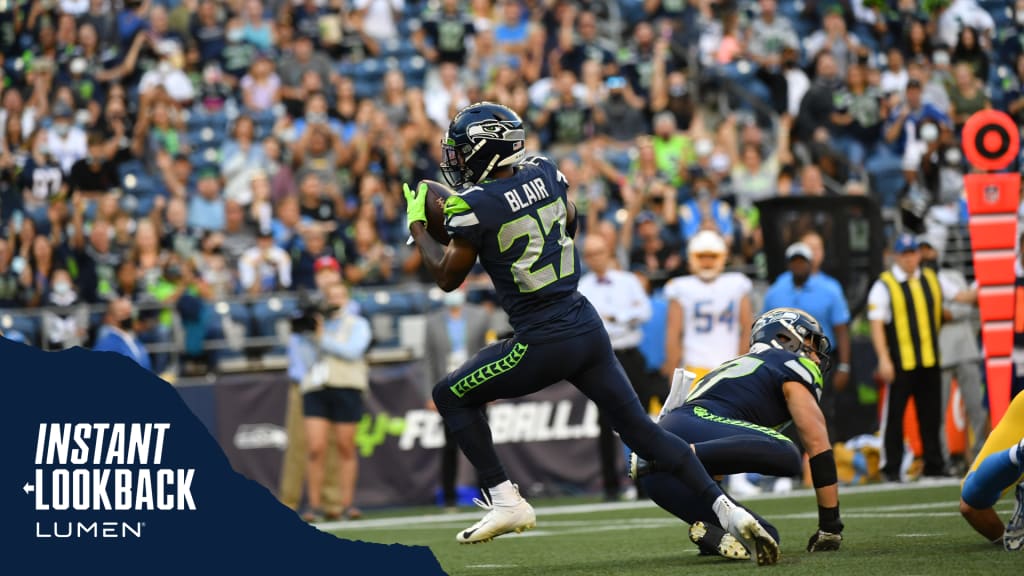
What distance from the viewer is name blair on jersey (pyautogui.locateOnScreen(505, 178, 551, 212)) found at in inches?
295

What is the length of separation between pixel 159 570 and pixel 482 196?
86.2 inches

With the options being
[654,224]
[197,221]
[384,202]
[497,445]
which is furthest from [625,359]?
[197,221]

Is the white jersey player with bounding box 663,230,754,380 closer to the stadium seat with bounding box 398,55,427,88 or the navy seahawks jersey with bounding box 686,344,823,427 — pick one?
the navy seahawks jersey with bounding box 686,344,823,427

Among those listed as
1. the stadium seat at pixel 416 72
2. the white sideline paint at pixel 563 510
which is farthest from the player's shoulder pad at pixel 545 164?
the stadium seat at pixel 416 72

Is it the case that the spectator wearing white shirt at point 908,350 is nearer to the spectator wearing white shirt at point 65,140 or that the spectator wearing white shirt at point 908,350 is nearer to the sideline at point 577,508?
the sideline at point 577,508

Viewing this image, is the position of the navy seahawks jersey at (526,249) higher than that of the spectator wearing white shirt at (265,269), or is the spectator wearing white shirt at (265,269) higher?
the spectator wearing white shirt at (265,269)

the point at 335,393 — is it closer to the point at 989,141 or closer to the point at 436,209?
the point at 989,141

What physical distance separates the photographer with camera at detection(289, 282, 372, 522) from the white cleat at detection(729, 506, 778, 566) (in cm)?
676

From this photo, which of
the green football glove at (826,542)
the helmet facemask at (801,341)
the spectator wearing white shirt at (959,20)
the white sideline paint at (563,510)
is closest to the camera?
the green football glove at (826,542)

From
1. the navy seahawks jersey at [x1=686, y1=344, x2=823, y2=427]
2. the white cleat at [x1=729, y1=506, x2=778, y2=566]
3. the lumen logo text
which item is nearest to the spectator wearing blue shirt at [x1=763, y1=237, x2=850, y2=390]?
the navy seahawks jersey at [x1=686, y1=344, x2=823, y2=427]

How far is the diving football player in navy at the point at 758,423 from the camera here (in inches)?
303

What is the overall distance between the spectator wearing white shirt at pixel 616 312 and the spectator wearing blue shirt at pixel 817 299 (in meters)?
1.08

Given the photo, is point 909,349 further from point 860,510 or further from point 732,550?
point 732,550
